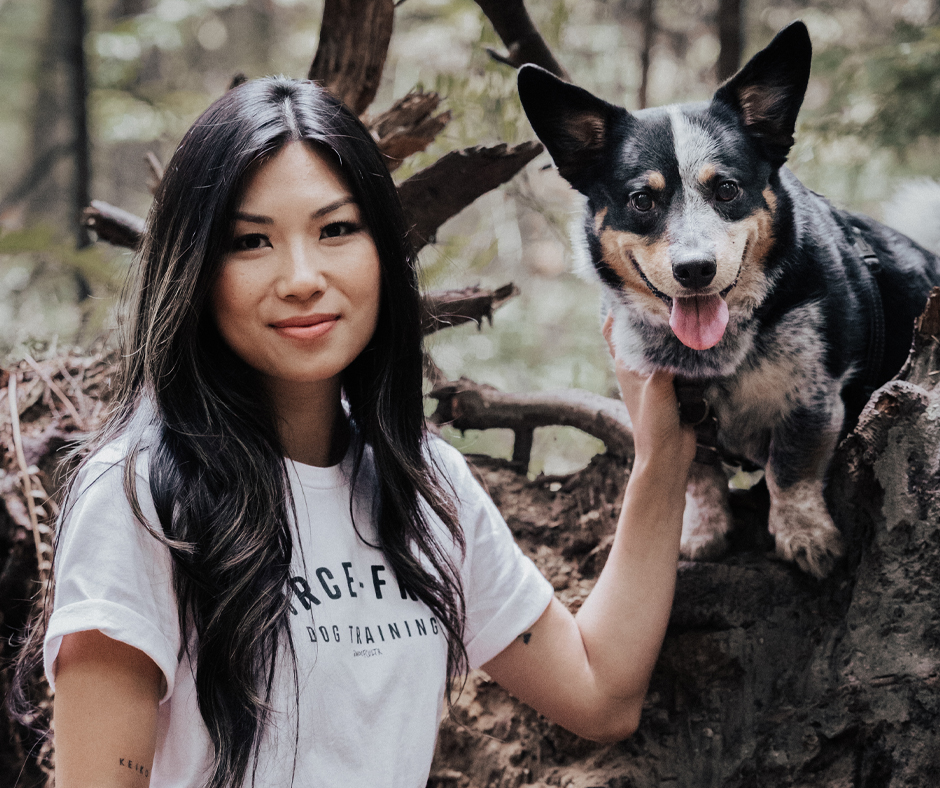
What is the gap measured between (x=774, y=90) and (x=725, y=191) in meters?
0.29

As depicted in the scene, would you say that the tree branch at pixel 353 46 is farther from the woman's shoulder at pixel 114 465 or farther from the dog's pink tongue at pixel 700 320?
the woman's shoulder at pixel 114 465

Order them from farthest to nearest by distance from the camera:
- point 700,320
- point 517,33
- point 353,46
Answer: point 353,46, point 517,33, point 700,320

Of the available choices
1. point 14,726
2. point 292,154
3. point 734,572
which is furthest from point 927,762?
point 14,726

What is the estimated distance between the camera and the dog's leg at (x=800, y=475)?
2.01 meters

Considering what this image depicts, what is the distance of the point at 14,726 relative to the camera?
98.8 inches

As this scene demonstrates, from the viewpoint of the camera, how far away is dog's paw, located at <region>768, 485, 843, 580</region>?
1.97 meters

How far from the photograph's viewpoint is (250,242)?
61.4 inches

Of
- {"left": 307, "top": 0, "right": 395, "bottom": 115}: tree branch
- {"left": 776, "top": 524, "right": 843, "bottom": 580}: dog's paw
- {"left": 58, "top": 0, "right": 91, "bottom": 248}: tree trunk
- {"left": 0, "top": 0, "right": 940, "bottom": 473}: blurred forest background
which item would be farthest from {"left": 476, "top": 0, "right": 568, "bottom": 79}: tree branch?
{"left": 58, "top": 0, "right": 91, "bottom": 248}: tree trunk

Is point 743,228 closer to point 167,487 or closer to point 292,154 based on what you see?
point 292,154

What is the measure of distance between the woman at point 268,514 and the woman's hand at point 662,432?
33 cm

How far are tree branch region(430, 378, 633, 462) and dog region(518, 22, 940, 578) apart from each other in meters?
0.47

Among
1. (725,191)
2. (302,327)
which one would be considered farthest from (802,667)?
(302,327)

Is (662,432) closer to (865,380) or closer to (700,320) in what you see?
(700,320)

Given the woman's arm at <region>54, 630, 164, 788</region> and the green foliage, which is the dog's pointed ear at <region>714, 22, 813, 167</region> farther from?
the green foliage
